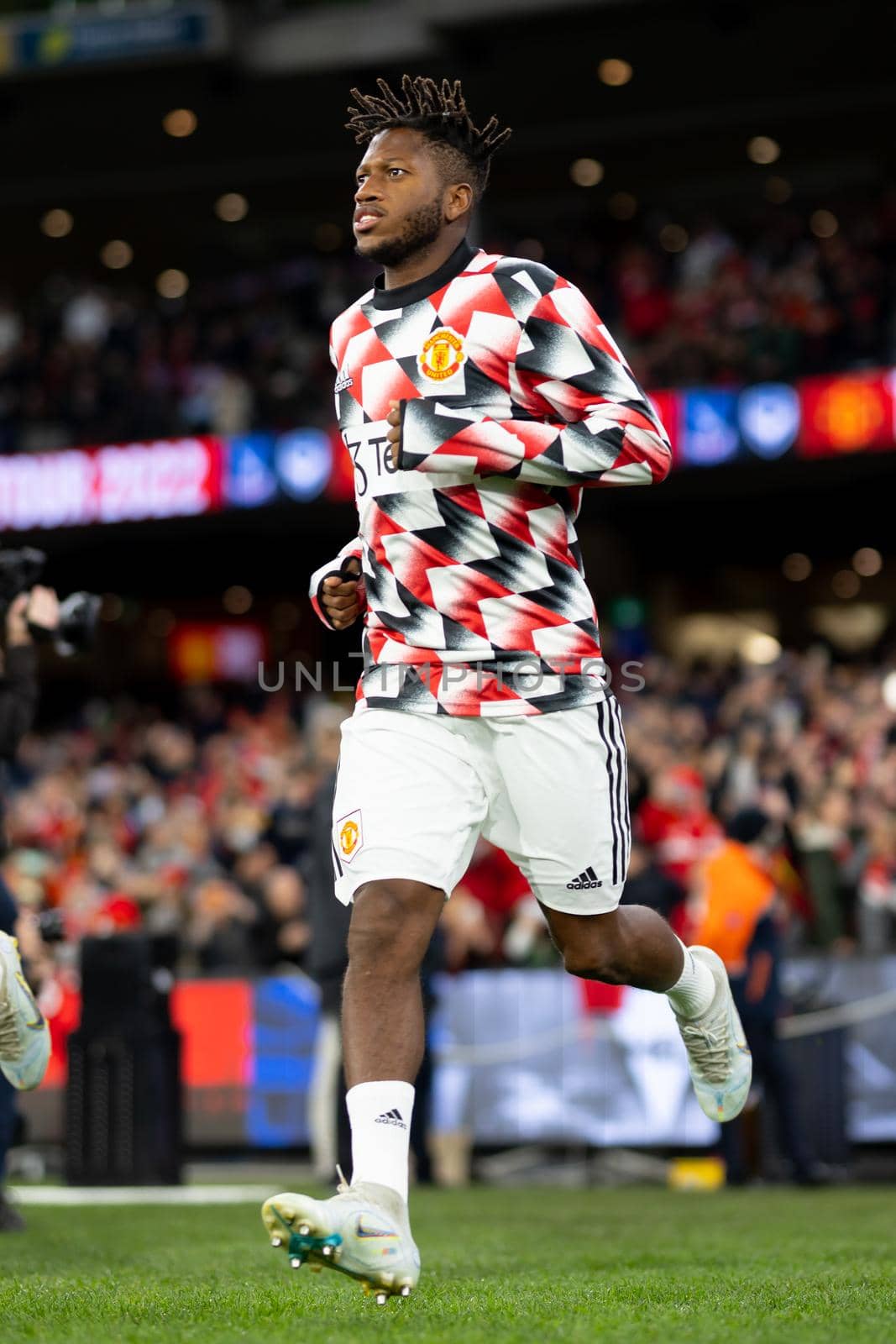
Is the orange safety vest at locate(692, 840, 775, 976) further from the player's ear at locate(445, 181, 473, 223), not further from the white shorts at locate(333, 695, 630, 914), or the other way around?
the player's ear at locate(445, 181, 473, 223)

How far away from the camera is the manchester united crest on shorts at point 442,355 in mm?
3885

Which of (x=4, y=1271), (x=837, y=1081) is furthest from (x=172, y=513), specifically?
(x=4, y=1271)

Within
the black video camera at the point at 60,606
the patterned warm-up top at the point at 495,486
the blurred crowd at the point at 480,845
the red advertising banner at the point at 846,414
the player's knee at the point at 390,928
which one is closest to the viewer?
the player's knee at the point at 390,928

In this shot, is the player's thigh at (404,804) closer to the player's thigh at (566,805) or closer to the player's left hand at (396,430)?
the player's thigh at (566,805)

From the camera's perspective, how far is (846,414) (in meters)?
19.0

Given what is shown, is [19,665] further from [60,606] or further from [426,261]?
[426,261]

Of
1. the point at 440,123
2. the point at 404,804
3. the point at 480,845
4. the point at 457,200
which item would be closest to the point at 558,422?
the point at 457,200

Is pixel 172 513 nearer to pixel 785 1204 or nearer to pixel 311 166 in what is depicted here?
pixel 311 166

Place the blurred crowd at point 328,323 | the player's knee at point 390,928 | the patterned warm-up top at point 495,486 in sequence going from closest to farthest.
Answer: the player's knee at point 390,928
the patterned warm-up top at point 495,486
the blurred crowd at point 328,323

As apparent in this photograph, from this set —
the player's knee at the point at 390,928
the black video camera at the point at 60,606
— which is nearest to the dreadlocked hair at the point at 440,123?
the player's knee at the point at 390,928

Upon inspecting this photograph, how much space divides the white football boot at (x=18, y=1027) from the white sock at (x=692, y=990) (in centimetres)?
155

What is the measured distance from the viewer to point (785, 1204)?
7977mm

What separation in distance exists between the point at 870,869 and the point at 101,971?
16.5 feet

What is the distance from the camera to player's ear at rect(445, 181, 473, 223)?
405cm
